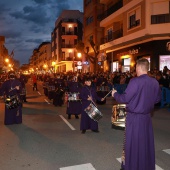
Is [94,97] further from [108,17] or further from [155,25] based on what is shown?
[108,17]

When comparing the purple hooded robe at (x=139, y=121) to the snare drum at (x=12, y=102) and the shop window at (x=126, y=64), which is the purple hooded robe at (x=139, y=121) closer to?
the snare drum at (x=12, y=102)

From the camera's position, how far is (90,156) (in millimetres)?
6664

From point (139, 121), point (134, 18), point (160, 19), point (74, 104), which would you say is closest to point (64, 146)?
point (139, 121)

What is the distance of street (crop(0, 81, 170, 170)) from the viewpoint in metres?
6.14

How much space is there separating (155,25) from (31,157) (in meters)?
17.6

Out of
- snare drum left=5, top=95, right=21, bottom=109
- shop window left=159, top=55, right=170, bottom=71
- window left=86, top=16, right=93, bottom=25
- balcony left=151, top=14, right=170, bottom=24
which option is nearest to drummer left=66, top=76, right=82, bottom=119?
snare drum left=5, top=95, right=21, bottom=109

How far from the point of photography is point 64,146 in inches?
299

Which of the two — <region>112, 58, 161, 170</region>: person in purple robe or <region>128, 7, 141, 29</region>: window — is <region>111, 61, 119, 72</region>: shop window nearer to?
<region>128, 7, 141, 29</region>: window

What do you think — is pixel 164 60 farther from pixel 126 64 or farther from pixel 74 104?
pixel 74 104

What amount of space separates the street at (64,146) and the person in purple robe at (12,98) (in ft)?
1.26

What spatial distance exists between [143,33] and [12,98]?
47.6 feet

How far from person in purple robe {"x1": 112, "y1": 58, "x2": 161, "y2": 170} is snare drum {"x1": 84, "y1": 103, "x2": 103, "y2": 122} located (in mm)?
3376

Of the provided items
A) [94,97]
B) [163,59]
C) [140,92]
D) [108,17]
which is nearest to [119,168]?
[140,92]

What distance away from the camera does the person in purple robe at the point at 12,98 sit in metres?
10.7
